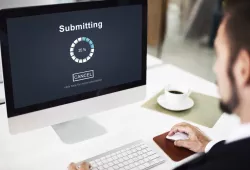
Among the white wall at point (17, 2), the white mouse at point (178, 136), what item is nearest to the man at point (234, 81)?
the white mouse at point (178, 136)

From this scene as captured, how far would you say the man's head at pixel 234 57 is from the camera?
780 millimetres

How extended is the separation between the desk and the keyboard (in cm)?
4

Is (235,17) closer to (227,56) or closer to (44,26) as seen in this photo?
(227,56)

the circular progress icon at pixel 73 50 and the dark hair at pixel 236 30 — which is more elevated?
the dark hair at pixel 236 30

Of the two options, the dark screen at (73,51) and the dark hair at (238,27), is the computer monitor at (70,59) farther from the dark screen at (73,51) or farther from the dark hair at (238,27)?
the dark hair at (238,27)

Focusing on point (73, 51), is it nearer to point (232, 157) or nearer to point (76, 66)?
point (76, 66)

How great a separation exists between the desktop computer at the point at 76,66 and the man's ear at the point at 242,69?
1.65 feet

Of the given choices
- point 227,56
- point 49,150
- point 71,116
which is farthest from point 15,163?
point 227,56

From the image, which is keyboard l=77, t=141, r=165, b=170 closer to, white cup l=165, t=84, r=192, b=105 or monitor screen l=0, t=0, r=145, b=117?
monitor screen l=0, t=0, r=145, b=117

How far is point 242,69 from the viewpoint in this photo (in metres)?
0.80

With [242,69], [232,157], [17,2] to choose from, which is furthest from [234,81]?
[17,2]

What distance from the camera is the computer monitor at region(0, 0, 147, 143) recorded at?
3.77ft

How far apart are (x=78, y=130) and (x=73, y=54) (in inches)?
13.0

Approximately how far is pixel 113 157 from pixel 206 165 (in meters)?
0.44
